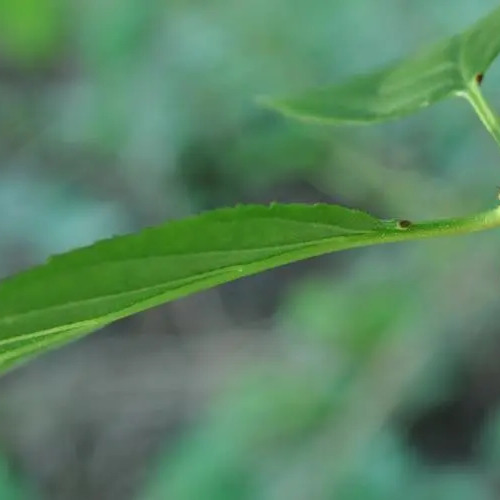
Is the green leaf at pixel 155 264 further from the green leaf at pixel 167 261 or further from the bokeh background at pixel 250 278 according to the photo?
the bokeh background at pixel 250 278

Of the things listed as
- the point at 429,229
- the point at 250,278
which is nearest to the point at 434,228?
the point at 429,229

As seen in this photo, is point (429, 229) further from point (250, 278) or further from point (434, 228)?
point (250, 278)

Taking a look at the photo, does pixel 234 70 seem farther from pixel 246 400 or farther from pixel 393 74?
pixel 393 74

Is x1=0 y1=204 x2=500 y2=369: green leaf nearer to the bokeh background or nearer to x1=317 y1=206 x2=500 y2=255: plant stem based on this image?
x1=317 y1=206 x2=500 y2=255: plant stem

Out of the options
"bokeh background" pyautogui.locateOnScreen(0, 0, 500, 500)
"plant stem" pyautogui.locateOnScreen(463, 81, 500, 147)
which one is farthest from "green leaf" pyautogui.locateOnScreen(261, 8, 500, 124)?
"bokeh background" pyautogui.locateOnScreen(0, 0, 500, 500)

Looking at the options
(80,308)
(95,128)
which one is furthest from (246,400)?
(80,308)

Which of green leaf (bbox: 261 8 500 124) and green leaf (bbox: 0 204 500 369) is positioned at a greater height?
green leaf (bbox: 261 8 500 124)
